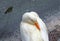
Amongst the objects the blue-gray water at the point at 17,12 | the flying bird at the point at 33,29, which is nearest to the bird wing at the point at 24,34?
the flying bird at the point at 33,29

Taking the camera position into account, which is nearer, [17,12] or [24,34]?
[24,34]

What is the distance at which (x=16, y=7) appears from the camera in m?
7.34

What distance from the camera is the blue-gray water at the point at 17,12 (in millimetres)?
6157

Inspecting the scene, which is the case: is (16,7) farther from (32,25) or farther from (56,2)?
(32,25)

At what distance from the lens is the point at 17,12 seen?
7.04 m

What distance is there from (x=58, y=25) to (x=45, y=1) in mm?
1659

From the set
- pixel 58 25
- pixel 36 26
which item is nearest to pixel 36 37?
pixel 36 26

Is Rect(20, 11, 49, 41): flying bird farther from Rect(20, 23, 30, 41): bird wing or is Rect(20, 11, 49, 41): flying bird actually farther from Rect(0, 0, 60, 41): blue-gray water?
Rect(0, 0, 60, 41): blue-gray water

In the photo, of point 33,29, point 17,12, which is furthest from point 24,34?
point 17,12

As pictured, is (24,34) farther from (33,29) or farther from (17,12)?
(17,12)

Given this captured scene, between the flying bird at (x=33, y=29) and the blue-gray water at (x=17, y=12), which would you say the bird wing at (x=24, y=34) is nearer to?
the flying bird at (x=33, y=29)

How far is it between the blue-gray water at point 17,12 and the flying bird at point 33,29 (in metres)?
0.85

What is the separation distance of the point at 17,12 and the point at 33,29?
220 cm

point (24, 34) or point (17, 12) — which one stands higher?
point (17, 12)
